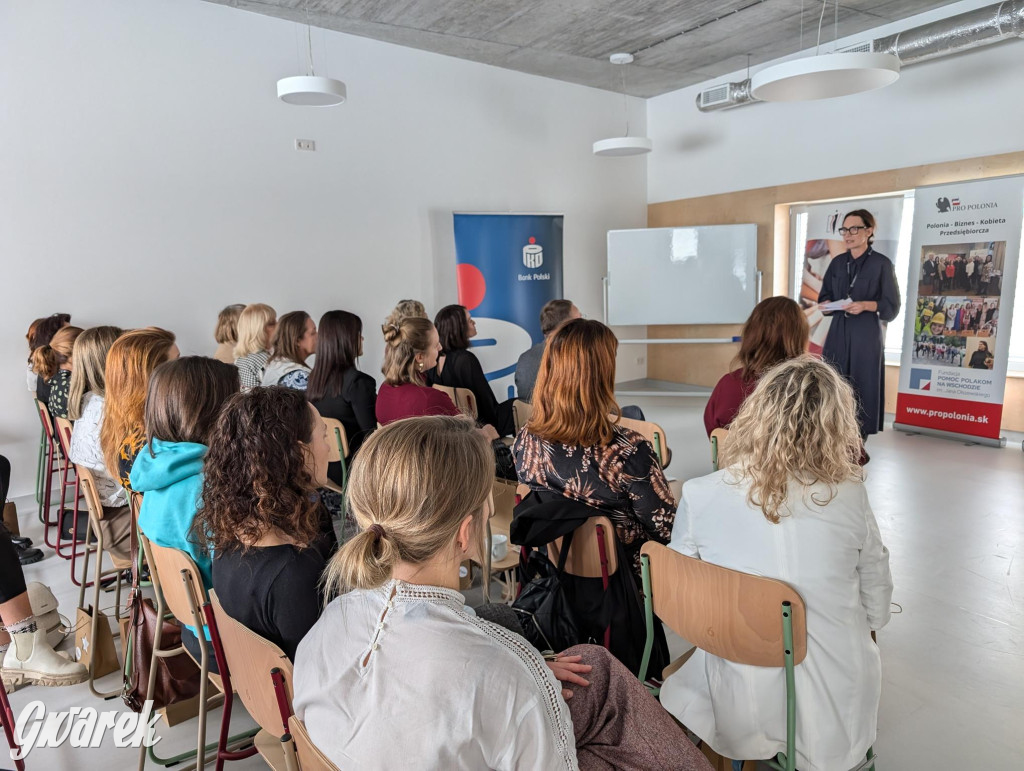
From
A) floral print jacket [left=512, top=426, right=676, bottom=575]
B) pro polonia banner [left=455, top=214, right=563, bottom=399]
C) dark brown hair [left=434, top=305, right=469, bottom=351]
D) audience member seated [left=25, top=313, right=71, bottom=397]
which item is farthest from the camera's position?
pro polonia banner [left=455, top=214, right=563, bottom=399]

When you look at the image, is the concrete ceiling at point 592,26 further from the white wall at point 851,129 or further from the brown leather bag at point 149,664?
the brown leather bag at point 149,664

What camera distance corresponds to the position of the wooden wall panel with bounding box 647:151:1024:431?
572 cm

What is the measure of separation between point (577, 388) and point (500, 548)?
1.02 metres

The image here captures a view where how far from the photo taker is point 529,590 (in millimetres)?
2061

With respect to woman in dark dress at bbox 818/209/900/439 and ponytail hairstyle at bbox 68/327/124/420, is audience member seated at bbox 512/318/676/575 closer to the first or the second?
ponytail hairstyle at bbox 68/327/124/420

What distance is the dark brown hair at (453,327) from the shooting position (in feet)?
13.8

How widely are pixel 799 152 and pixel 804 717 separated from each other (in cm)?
665

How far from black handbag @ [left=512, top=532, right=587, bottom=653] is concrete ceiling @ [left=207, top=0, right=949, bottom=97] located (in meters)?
4.75

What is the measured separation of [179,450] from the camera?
1.87 metres

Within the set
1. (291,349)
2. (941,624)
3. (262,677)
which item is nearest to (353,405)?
(291,349)

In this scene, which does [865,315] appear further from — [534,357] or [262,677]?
[262,677]

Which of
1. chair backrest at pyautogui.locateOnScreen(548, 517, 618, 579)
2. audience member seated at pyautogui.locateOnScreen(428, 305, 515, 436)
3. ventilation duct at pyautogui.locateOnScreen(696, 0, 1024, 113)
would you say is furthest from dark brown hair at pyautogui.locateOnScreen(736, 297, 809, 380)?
ventilation duct at pyautogui.locateOnScreen(696, 0, 1024, 113)

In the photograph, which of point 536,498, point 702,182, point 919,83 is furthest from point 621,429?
point 702,182

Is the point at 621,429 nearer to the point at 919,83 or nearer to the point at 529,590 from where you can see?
the point at 529,590
